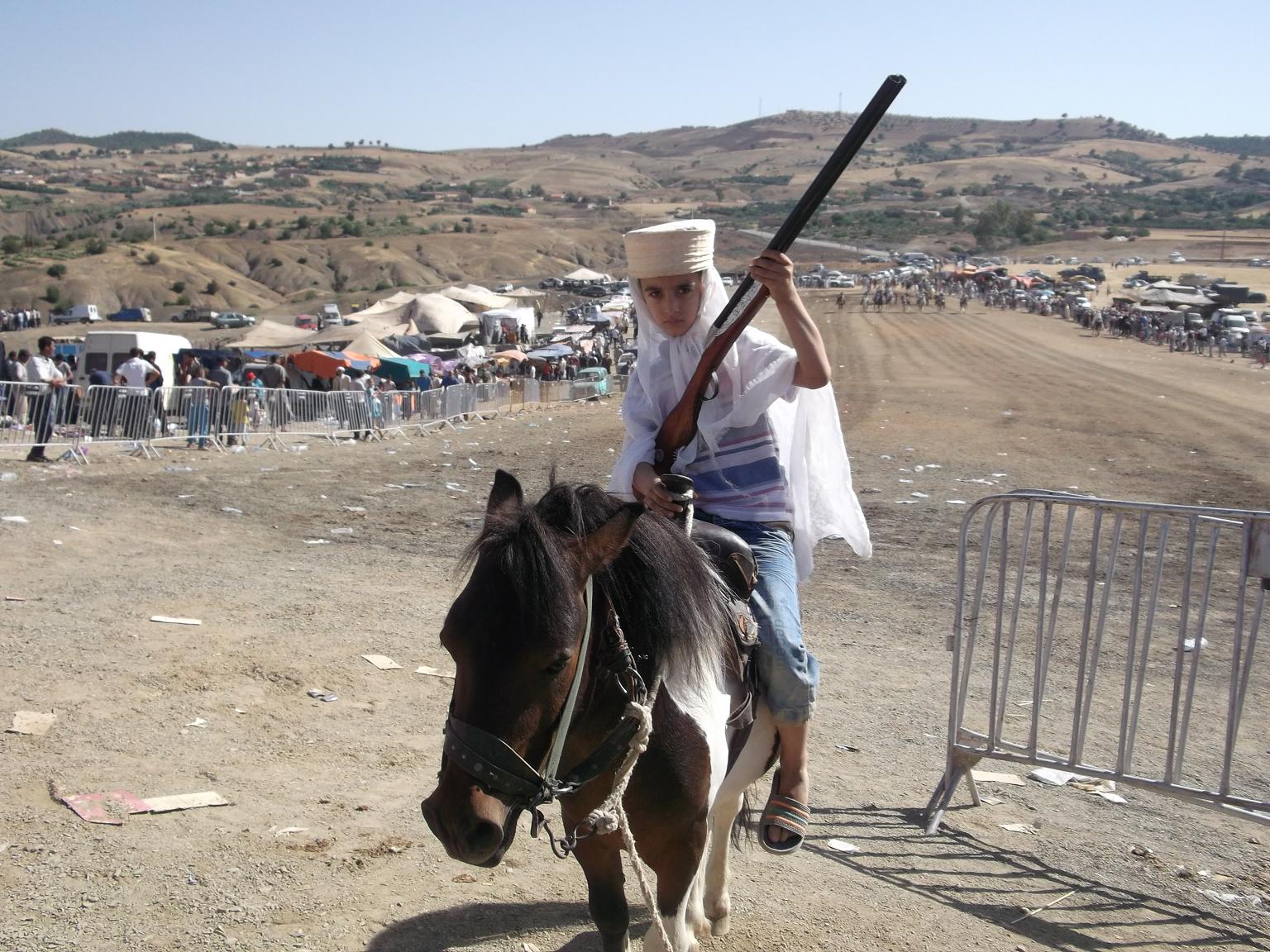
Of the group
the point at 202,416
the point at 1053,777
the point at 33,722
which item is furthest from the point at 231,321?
the point at 1053,777

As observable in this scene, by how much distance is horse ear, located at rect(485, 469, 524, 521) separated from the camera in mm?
2540

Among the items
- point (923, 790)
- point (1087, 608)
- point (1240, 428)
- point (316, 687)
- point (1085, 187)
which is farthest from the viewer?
point (1085, 187)

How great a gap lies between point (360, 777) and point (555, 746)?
2872mm

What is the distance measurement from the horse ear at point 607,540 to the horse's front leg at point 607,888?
33.2 inches

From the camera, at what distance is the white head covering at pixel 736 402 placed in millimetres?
3080

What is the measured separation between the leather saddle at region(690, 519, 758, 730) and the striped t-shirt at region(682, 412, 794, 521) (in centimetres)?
23

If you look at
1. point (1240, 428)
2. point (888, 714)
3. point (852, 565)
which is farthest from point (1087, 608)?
point (1240, 428)

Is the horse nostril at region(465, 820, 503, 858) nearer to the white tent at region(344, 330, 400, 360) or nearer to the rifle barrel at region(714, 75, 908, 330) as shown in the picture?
the rifle barrel at region(714, 75, 908, 330)

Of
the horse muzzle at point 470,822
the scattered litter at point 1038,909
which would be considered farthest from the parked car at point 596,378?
the horse muzzle at point 470,822

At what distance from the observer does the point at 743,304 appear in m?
3.01

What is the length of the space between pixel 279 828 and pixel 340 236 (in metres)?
105

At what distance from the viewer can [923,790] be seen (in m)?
5.27

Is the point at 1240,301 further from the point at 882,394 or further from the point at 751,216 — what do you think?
the point at 751,216

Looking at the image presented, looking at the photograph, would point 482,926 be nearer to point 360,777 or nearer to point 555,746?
point 360,777
